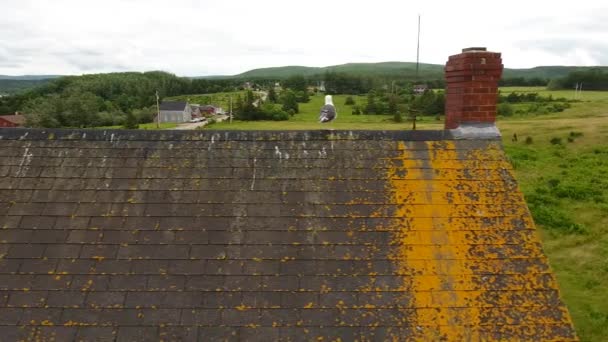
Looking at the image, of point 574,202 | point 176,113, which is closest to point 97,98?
point 176,113

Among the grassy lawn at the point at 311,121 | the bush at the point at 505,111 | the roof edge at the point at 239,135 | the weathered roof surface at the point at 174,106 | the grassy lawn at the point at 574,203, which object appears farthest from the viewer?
the weathered roof surface at the point at 174,106

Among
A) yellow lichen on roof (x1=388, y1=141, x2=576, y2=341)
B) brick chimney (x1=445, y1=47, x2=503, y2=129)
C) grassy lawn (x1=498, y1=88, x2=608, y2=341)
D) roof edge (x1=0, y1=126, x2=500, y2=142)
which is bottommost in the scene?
grassy lawn (x1=498, y1=88, x2=608, y2=341)

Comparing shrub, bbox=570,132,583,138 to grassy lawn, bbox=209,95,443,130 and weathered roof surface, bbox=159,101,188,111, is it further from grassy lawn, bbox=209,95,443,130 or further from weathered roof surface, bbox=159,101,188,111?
weathered roof surface, bbox=159,101,188,111

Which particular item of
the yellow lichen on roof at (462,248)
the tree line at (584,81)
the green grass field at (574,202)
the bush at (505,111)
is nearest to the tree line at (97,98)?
the bush at (505,111)

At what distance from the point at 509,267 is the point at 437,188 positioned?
1.42 m

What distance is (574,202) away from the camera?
21.0 m

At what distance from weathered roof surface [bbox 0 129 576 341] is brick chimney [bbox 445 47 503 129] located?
481 millimetres

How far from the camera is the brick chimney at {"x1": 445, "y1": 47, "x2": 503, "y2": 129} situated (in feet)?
22.8

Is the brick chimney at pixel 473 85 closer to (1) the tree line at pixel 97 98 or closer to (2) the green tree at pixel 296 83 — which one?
(1) the tree line at pixel 97 98

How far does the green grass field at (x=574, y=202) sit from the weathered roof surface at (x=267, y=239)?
8.25m

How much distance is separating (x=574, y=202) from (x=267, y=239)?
20.3 m

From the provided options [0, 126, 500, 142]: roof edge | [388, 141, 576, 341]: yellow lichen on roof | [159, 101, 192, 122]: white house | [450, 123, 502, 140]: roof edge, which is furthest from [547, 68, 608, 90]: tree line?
[388, 141, 576, 341]: yellow lichen on roof

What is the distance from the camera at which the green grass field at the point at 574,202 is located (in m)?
13.7

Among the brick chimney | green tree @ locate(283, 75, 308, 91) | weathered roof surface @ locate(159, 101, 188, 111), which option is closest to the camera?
the brick chimney
